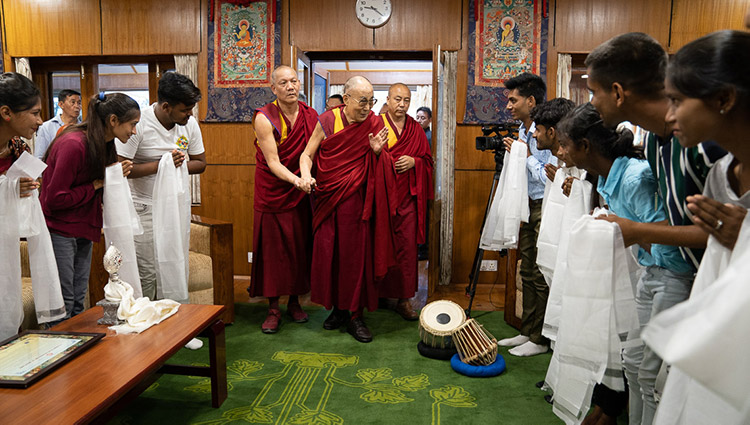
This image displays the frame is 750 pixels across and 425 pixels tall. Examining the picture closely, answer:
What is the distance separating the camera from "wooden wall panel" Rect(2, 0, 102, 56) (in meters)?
4.56

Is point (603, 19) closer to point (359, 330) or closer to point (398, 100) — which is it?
point (398, 100)

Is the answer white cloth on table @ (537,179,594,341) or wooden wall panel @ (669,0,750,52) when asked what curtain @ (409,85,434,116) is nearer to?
wooden wall panel @ (669,0,750,52)

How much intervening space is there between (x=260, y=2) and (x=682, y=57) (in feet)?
13.2

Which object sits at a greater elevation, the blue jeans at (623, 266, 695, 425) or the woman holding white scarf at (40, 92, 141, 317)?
the woman holding white scarf at (40, 92, 141, 317)

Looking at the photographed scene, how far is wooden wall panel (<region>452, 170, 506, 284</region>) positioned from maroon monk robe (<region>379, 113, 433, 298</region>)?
2.98 feet

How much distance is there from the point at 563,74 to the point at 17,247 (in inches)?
155

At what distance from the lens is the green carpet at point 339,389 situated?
6.81 feet

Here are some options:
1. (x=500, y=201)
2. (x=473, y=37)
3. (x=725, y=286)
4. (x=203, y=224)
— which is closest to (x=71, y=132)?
(x=203, y=224)

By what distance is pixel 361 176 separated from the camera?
118 inches

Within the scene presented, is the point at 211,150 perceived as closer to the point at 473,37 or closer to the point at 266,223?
the point at 266,223

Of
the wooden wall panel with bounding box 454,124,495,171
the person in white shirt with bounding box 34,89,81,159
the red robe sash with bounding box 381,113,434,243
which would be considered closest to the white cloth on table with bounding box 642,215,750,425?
the red robe sash with bounding box 381,113,434,243

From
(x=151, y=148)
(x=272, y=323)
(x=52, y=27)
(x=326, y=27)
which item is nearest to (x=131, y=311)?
(x=151, y=148)

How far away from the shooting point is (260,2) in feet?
14.4

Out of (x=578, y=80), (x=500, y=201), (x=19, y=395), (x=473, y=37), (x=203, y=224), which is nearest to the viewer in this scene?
(x=19, y=395)
